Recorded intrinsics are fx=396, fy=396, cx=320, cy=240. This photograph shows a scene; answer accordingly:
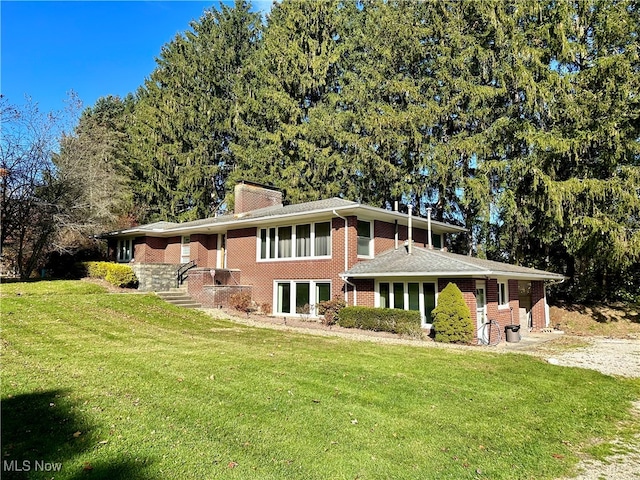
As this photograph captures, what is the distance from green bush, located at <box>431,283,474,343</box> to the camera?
461 inches

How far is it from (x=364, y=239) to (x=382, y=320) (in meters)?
3.88

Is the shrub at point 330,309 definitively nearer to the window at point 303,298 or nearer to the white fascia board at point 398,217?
the window at point 303,298

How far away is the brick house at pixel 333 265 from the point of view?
1334cm

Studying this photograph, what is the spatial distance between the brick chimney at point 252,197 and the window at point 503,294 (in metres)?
12.5

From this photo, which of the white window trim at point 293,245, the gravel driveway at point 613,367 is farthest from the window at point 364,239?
the gravel driveway at point 613,367

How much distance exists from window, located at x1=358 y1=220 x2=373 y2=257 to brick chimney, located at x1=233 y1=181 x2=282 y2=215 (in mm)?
7257

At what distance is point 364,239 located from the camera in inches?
634

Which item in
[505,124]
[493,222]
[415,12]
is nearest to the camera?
[505,124]

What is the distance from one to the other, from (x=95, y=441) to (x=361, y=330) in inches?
412

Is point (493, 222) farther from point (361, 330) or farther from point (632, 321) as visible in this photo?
point (361, 330)

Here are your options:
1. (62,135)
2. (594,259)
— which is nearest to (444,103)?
(594,259)

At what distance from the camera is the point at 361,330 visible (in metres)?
13.7

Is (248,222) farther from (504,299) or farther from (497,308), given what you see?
(504,299)

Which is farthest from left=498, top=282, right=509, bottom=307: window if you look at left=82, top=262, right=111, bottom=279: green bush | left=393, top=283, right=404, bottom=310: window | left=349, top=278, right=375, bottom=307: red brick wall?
left=82, top=262, right=111, bottom=279: green bush
